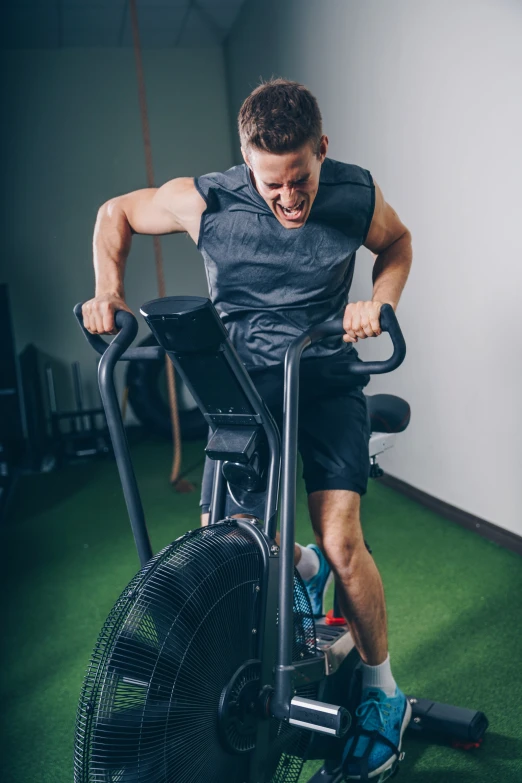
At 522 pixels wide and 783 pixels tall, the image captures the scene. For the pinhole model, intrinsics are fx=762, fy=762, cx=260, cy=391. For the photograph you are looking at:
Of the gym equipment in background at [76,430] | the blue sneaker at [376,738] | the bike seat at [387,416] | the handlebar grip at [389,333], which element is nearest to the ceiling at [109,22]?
the gym equipment in background at [76,430]

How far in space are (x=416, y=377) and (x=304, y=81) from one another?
1806 mm

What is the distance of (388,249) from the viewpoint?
189 centimetres

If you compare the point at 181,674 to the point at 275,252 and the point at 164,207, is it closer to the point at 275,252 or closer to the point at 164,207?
the point at 275,252

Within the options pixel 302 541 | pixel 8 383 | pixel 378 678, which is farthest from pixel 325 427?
pixel 8 383

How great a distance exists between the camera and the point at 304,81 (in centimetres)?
414

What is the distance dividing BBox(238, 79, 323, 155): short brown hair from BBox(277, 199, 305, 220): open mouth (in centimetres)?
11

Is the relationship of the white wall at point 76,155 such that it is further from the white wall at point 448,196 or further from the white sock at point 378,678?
the white sock at point 378,678

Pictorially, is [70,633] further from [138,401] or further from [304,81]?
[304,81]

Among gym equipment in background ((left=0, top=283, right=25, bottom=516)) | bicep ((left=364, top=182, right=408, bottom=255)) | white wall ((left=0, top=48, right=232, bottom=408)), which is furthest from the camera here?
white wall ((left=0, top=48, right=232, bottom=408))

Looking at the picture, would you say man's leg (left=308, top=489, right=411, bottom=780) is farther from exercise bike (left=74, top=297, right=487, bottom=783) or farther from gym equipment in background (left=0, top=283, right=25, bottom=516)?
gym equipment in background (left=0, top=283, right=25, bottom=516)

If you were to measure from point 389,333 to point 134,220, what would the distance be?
729 millimetres

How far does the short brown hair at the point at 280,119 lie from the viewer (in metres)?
1.45

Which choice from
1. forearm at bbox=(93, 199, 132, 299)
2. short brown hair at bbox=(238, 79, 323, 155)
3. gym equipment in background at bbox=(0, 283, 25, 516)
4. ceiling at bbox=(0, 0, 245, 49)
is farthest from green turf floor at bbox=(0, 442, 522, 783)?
ceiling at bbox=(0, 0, 245, 49)

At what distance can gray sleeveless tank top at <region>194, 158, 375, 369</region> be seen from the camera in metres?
1.73
